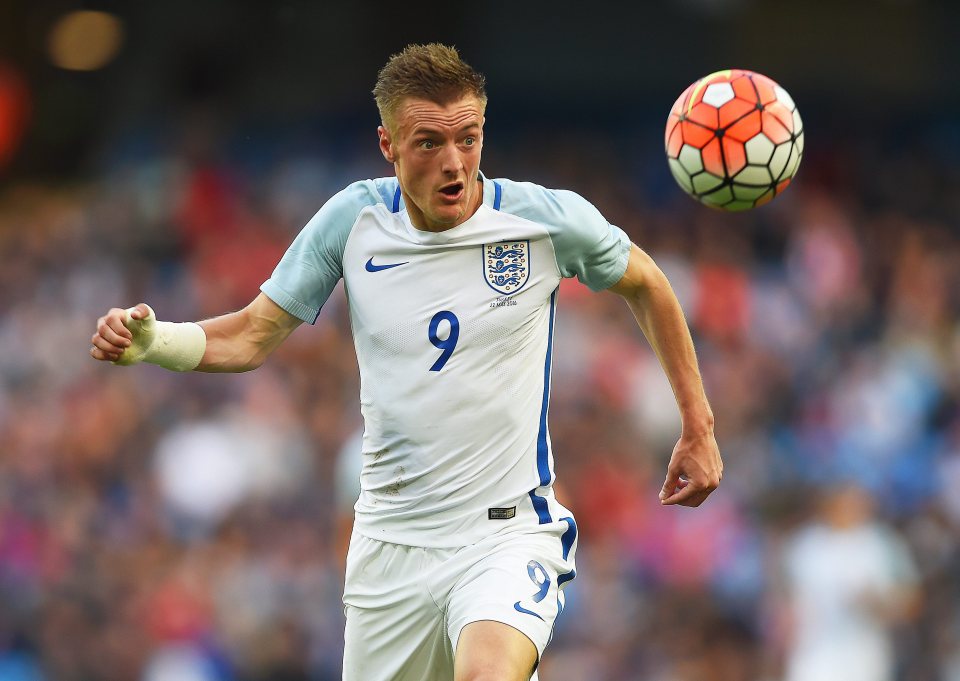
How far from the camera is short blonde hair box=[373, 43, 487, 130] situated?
5.17 m

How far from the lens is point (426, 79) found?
17.0ft

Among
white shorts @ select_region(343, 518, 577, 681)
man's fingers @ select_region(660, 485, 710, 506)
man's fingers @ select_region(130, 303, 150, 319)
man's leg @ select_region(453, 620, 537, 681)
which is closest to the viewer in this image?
man's leg @ select_region(453, 620, 537, 681)

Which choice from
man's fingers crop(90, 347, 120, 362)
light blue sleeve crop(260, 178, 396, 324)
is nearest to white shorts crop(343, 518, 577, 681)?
light blue sleeve crop(260, 178, 396, 324)

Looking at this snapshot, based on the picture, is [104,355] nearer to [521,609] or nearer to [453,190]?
[453,190]

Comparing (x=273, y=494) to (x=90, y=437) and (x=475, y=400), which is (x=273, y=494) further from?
(x=475, y=400)

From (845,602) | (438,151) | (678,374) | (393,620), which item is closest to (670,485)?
(678,374)

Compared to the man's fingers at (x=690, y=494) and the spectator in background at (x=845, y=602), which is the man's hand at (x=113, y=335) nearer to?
the man's fingers at (x=690, y=494)

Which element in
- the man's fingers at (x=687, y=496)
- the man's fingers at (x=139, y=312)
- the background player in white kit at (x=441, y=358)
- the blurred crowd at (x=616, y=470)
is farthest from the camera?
the blurred crowd at (x=616, y=470)

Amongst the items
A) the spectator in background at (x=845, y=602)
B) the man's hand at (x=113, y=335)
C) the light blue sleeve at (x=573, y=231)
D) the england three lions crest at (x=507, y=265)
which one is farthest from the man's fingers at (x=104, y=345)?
the spectator in background at (x=845, y=602)

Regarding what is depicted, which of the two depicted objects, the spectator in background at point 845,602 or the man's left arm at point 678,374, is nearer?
the man's left arm at point 678,374

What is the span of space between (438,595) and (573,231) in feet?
4.29

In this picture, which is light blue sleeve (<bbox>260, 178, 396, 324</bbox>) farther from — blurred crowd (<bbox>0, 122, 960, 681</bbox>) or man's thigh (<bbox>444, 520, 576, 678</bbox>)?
blurred crowd (<bbox>0, 122, 960, 681</bbox>)

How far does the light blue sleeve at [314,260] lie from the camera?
5.46 metres

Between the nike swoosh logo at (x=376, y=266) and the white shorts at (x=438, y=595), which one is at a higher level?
the nike swoosh logo at (x=376, y=266)
